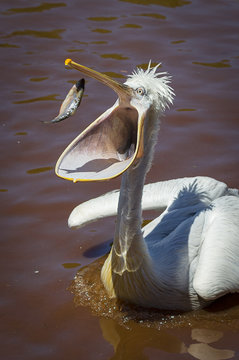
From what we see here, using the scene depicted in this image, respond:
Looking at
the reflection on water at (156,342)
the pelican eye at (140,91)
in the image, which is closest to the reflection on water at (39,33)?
the pelican eye at (140,91)

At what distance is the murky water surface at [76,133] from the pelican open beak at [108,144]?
0.82 metres

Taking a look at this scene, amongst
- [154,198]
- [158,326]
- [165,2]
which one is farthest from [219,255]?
[165,2]

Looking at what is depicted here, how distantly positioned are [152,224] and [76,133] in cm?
157

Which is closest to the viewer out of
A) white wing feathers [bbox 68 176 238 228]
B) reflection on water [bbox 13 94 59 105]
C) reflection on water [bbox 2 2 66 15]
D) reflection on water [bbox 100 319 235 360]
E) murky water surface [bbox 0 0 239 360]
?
reflection on water [bbox 100 319 235 360]

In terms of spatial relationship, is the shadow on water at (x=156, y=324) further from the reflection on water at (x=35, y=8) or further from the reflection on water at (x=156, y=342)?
the reflection on water at (x=35, y=8)

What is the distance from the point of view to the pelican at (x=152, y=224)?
2.45 metres

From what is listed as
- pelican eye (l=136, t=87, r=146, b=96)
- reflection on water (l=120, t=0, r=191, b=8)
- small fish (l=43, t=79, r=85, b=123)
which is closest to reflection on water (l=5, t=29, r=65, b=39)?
reflection on water (l=120, t=0, r=191, b=8)

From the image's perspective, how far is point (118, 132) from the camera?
260cm

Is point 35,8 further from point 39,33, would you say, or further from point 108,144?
point 108,144

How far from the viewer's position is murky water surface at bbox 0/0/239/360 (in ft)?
9.02

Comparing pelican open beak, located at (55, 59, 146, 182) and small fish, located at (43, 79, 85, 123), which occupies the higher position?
small fish, located at (43, 79, 85, 123)

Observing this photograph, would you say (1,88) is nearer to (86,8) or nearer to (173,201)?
(86,8)

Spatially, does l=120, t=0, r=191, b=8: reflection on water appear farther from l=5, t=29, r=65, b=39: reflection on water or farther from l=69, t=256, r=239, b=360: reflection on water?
l=69, t=256, r=239, b=360: reflection on water

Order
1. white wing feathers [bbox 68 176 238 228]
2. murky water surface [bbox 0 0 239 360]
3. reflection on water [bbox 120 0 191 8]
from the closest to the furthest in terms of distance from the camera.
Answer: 1. murky water surface [bbox 0 0 239 360]
2. white wing feathers [bbox 68 176 238 228]
3. reflection on water [bbox 120 0 191 8]
